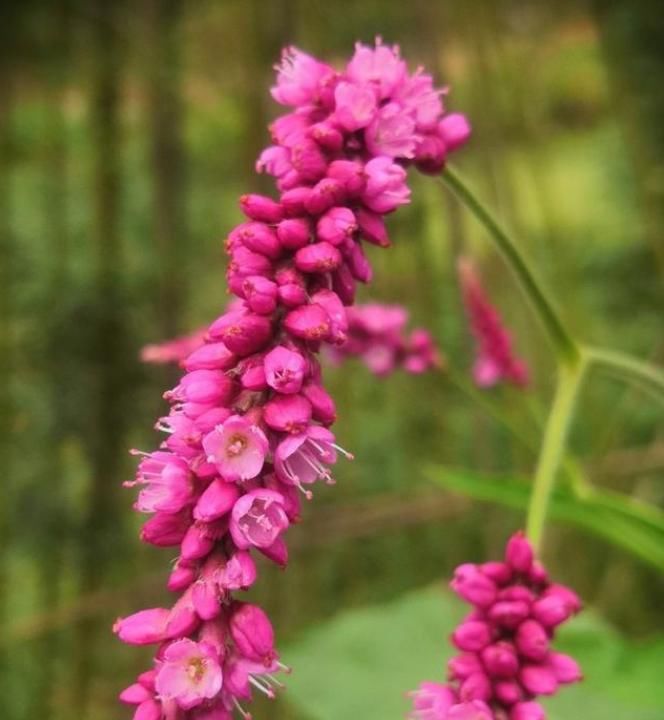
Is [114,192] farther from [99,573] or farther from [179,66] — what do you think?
[99,573]

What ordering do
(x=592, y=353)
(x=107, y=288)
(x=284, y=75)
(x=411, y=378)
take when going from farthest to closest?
(x=411, y=378) < (x=107, y=288) < (x=592, y=353) < (x=284, y=75)

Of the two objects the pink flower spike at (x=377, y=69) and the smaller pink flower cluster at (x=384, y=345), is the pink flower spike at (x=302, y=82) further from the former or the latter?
the smaller pink flower cluster at (x=384, y=345)

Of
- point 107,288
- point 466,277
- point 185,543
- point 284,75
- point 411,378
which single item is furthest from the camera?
point 411,378

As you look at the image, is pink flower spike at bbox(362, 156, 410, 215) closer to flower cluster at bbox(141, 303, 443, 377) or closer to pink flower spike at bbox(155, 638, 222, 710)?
pink flower spike at bbox(155, 638, 222, 710)

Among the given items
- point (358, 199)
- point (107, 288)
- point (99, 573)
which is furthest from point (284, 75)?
point (99, 573)

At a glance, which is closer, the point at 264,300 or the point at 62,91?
the point at 264,300

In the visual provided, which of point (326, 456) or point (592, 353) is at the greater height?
point (592, 353)
